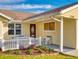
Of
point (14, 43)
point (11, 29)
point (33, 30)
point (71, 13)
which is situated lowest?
point (14, 43)

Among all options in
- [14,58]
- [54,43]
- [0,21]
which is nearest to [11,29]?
[0,21]

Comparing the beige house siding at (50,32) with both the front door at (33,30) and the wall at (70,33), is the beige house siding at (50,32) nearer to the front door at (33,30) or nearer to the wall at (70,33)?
the front door at (33,30)

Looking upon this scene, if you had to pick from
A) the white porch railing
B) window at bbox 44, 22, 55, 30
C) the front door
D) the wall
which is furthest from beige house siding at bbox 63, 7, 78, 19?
A: the front door

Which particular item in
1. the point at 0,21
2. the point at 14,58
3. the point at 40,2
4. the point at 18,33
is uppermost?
the point at 40,2

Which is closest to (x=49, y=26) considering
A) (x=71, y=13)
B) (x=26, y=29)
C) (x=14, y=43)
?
(x=26, y=29)

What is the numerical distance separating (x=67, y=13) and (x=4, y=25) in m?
7.90

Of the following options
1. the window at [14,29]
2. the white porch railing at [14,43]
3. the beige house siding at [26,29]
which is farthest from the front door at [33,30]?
the white porch railing at [14,43]

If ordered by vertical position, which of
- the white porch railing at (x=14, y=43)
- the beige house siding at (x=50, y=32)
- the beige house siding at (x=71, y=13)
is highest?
the beige house siding at (x=71, y=13)

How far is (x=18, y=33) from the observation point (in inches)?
748

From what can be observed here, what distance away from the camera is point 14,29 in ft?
61.6

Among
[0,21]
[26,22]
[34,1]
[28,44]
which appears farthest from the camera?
[26,22]

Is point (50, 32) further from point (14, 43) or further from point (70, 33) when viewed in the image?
point (14, 43)

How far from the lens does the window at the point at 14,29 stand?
1852cm

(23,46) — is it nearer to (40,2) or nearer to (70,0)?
(40,2)
